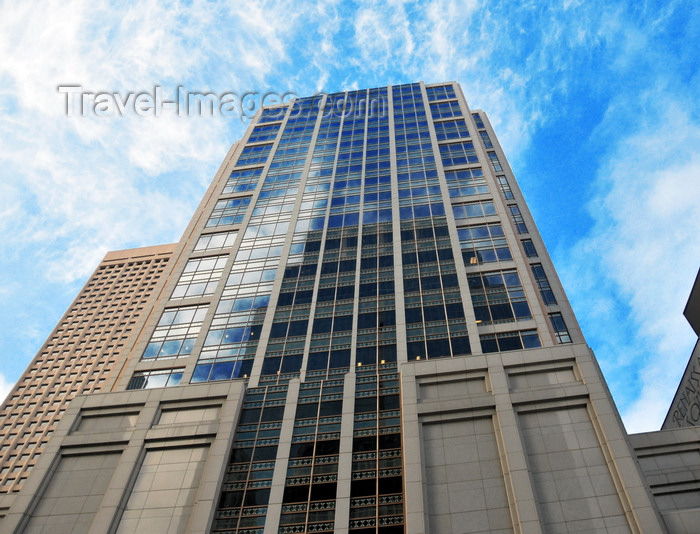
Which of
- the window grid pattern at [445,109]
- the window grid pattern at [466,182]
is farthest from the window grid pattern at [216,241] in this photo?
the window grid pattern at [445,109]

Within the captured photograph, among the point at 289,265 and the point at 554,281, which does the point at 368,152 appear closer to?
the point at 289,265

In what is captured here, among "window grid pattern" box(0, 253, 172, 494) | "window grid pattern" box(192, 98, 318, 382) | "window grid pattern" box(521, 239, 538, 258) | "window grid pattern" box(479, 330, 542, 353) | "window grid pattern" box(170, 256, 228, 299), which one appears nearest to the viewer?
"window grid pattern" box(479, 330, 542, 353)

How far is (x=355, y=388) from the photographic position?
40219 mm

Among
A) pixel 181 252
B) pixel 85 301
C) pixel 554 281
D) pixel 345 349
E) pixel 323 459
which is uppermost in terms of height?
pixel 85 301

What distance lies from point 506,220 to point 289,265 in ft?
74.0

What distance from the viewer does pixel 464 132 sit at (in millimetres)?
75000

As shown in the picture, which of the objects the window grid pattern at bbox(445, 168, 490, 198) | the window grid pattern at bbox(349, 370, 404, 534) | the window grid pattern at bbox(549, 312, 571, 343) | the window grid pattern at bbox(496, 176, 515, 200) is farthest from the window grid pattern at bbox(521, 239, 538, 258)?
the window grid pattern at bbox(349, 370, 404, 534)

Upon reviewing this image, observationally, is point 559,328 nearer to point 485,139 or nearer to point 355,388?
point 355,388

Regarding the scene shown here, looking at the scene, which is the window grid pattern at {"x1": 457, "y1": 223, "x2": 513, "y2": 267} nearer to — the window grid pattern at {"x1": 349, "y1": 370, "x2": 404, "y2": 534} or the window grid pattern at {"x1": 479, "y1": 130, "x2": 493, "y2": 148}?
the window grid pattern at {"x1": 349, "y1": 370, "x2": 404, "y2": 534}

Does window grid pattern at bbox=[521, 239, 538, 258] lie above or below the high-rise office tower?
above

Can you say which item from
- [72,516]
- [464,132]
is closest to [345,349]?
[72,516]

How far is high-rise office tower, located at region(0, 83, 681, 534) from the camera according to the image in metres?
30.7

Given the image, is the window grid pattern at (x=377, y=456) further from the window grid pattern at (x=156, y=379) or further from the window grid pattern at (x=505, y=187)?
the window grid pattern at (x=505, y=187)

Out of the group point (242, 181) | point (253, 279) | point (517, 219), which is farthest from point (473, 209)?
point (242, 181)
